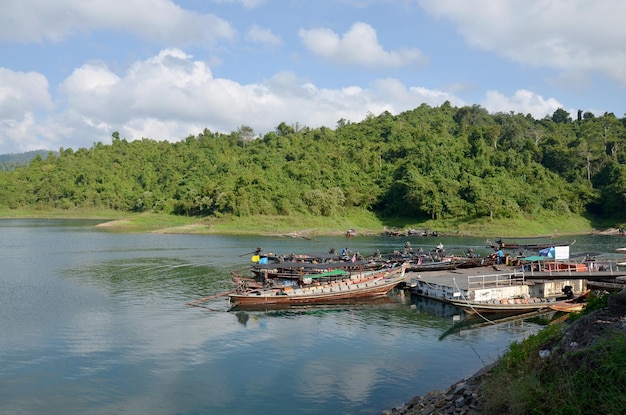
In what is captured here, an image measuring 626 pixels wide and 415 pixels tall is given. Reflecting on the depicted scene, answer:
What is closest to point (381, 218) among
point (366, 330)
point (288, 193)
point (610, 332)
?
point (288, 193)

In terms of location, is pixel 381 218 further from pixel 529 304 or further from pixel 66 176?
pixel 66 176

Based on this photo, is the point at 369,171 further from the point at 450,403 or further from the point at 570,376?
the point at 570,376

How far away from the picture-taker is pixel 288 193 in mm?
115312

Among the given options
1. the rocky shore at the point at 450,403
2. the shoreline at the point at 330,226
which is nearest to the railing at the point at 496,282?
the rocky shore at the point at 450,403

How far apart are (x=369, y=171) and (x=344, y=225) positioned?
33.3 m

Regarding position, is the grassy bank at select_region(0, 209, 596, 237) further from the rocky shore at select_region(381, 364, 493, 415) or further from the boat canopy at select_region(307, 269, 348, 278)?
the rocky shore at select_region(381, 364, 493, 415)

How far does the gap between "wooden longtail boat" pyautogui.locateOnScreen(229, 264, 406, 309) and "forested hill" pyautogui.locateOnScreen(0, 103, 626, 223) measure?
6624cm

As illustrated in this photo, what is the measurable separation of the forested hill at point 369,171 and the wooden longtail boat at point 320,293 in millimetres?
66237

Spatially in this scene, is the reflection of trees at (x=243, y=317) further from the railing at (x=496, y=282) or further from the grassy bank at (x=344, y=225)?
the grassy bank at (x=344, y=225)

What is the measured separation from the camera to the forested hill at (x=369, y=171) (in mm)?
109062

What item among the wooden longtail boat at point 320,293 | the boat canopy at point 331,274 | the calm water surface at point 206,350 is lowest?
the calm water surface at point 206,350

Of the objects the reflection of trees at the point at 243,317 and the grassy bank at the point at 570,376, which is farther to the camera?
the reflection of trees at the point at 243,317

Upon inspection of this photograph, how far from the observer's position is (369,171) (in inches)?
5335

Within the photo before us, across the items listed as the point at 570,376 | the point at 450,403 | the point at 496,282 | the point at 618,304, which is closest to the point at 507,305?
the point at 496,282
